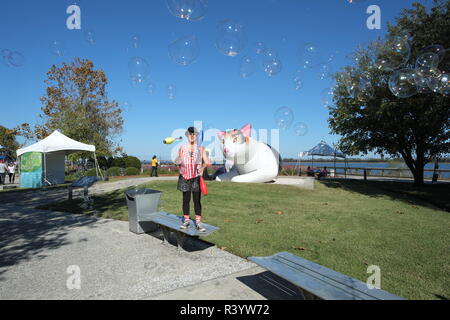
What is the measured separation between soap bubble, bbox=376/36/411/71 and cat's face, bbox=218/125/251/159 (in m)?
7.08

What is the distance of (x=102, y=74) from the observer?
3008cm

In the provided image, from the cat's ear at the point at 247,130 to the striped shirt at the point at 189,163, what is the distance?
9662 millimetres

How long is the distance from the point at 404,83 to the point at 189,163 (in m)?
6.26

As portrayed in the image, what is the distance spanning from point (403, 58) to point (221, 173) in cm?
1087

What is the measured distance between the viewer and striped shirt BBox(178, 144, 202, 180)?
184 inches

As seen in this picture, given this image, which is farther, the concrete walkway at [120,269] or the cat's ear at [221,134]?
Result: the cat's ear at [221,134]

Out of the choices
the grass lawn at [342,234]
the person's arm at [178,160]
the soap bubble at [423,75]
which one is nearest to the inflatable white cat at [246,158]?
the grass lawn at [342,234]

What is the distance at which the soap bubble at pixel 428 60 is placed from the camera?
662cm

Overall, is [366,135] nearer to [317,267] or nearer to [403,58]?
[403,58]

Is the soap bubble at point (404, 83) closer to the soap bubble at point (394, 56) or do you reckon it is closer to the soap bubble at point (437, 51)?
the soap bubble at point (394, 56)

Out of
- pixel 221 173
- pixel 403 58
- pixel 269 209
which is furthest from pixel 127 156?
pixel 403 58

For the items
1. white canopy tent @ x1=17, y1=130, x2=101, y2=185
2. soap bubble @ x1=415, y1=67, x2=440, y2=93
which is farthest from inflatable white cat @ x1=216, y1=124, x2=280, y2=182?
soap bubble @ x1=415, y1=67, x2=440, y2=93

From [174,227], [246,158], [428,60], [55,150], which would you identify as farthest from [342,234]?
[55,150]

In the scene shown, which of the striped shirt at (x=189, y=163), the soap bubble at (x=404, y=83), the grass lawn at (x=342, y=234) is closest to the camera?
the grass lawn at (x=342, y=234)
